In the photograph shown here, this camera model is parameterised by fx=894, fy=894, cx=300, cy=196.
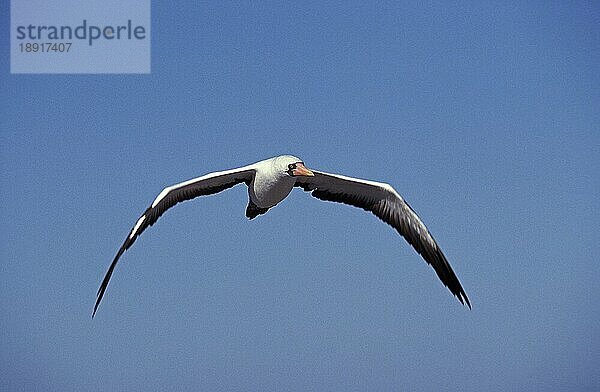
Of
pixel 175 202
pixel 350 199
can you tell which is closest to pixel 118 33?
pixel 175 202

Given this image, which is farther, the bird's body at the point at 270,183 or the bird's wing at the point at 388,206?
the bird's wing at the point at 388,206

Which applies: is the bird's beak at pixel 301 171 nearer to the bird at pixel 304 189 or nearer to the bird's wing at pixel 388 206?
the bird at pixel 304 189

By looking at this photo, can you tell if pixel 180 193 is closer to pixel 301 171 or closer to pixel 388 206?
pixel 301 171

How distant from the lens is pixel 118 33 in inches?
202

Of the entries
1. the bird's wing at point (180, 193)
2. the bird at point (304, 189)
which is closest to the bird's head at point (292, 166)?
the bird at point (304, 189)

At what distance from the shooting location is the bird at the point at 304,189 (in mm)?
4160

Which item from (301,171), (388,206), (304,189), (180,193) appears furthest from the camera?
(304,189)

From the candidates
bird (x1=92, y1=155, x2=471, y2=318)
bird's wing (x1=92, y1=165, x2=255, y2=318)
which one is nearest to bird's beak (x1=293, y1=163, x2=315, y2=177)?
bird (x1=92, y1=155, x2=471, y2=318)

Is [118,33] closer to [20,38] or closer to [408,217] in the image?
[20,38]

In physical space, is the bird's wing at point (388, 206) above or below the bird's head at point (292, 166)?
below

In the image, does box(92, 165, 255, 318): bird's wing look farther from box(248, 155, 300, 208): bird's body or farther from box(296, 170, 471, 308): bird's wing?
box(296, 170, 471, 308): bird's wing

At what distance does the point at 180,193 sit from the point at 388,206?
106 cm

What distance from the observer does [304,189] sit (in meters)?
4.68

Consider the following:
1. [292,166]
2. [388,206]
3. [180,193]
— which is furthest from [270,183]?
[388,206]
